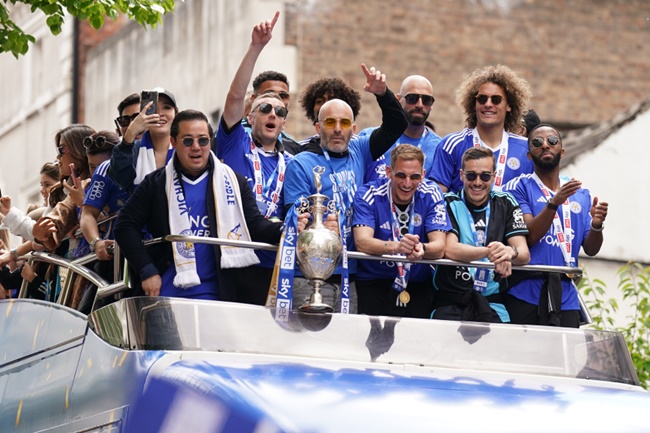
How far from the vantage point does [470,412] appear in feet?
21.7

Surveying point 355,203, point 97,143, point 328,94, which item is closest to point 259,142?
point 328,94

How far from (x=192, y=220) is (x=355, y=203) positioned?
3.13 ft

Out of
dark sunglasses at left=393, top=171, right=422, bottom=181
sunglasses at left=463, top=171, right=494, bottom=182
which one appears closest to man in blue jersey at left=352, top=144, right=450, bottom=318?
dark sunglasses at left=393, top=171, right=422, bottom=181

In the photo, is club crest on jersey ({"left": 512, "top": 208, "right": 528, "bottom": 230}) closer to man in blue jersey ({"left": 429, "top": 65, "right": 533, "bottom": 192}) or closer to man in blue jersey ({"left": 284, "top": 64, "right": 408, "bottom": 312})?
man in blue jersey ({"left": 429, "top": 65, "right": 533, "bottom": 192})

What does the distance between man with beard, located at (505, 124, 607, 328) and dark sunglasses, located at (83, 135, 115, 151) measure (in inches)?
103

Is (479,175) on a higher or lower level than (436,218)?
higher

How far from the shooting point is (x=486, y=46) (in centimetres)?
2347

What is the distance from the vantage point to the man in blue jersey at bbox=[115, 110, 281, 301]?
8.02 m

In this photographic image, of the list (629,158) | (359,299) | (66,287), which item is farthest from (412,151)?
(629,158)

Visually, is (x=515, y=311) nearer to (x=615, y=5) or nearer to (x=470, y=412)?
(x=470, y=412)

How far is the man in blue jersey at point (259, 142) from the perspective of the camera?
8.77 m

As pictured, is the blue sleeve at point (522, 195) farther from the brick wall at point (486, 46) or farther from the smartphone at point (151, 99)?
the brick wall at point (486, 46)

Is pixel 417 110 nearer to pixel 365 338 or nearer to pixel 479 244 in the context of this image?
pixel 479 244

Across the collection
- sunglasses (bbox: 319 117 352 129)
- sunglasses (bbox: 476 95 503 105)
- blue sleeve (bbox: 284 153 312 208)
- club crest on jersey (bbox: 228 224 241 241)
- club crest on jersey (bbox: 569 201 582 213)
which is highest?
sunglasses (bbox: 476 95 503 105)
